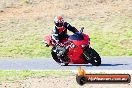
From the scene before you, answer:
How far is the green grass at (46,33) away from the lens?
74.4ft

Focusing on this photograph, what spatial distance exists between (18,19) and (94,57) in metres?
13.4

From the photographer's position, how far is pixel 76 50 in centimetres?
1599

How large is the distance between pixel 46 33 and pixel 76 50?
430 inches

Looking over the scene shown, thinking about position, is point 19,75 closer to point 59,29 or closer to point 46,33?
point 59,29

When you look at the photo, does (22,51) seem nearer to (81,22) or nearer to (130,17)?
(81,22)

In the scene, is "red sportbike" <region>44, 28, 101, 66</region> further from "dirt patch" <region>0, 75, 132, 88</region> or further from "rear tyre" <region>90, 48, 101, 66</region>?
"dirt patch" <region>0, 75, 132, 88</region>

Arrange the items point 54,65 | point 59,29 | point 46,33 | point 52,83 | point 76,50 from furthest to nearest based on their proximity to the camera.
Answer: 1. point 46,33
2. point 54,65
3. point 76,50
4. point 59,29
5. point 52,83

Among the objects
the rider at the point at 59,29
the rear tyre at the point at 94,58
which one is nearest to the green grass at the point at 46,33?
the rear tyre at the point at 94,58

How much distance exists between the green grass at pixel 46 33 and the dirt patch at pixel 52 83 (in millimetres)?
8706

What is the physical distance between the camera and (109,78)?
7074 millimetres

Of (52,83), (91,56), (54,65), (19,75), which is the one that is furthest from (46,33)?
(52,83)

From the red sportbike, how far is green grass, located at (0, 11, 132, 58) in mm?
5400

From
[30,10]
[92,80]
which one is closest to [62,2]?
[30,10]

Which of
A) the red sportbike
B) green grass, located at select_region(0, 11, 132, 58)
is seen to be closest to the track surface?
the red sportbike
